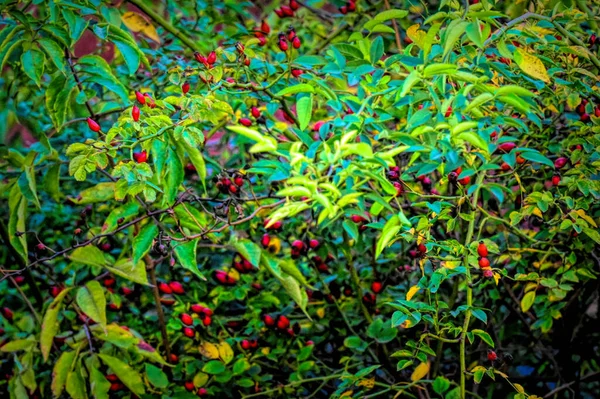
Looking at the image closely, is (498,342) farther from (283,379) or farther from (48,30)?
(48,30)

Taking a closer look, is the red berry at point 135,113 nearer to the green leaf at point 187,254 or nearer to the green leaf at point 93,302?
the green leaf at point 187,254

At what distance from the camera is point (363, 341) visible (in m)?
1.76

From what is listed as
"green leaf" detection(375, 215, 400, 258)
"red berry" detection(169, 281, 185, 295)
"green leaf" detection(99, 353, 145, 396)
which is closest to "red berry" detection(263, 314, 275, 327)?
"red berry" detection(169, 281, 185, 295)

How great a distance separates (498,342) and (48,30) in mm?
1445

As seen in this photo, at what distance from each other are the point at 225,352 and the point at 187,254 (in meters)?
0.53

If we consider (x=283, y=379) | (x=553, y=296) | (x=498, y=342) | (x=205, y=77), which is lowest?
(x=283, y=379)

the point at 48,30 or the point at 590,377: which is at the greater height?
the point at 48,30

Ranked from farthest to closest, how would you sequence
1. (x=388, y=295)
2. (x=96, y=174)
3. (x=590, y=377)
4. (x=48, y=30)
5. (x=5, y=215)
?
(x=5, y=215)
(x=96, y=174)
(x=388, y=295)
(x=590, y=377)
(x=48, y=30)

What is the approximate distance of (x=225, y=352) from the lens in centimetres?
180

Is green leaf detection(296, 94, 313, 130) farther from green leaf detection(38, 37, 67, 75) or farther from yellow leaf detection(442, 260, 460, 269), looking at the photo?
green leaf detection(38, 37, 67, 75)

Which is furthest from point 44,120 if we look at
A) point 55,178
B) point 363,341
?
point 363,341

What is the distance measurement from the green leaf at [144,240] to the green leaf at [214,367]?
1.55 feet

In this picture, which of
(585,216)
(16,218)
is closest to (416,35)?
(585,216)

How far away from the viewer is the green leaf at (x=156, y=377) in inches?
67.7
